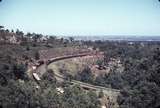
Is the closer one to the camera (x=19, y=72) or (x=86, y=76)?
(x=19, y=72)

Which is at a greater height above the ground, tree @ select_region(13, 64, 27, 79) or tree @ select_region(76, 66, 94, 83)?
tree @ select_region(13, 64, 27, 79)

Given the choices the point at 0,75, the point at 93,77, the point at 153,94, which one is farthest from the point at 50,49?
the point at 153,94

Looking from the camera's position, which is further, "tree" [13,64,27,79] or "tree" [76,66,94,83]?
"tree" [76,66,94,83]

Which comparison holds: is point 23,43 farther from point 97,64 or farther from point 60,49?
point 97,64

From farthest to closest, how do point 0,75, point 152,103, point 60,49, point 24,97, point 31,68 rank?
1. point 60,49
2. point 31,68
3. point 0,75
4. point 24,97
5. point 152,103

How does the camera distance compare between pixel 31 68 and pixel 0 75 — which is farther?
pixel 31 68

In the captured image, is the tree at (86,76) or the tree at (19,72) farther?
the tree at (86,76)

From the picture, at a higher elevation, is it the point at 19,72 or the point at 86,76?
the point at 19,72

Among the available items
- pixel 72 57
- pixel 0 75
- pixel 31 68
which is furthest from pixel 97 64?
Answer: pixel 0 75

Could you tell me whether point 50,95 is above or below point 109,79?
above

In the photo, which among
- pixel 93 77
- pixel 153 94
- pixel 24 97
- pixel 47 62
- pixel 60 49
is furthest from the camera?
pixel 60 49

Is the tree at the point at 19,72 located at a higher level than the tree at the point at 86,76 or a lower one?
higher
